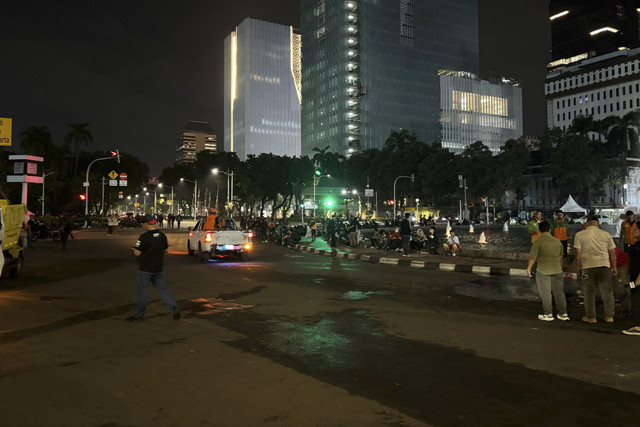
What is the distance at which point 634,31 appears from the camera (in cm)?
14588

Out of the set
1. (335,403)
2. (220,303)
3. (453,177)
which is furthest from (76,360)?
(453,177)

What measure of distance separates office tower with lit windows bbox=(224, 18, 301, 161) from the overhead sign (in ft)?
478

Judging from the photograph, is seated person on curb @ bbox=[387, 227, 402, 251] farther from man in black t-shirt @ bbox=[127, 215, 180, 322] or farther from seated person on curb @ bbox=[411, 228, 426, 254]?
man in black t-shirt @ bbox=[127, 215, 180, 322]

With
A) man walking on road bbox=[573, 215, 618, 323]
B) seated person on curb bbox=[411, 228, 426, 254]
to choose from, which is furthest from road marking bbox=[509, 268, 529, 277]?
man walking on road bbox=[573, 215, 618, 323]

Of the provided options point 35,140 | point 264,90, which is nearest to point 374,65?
point 264,90

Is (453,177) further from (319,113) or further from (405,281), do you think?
(319,113)

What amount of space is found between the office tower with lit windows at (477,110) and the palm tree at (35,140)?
9778 cm

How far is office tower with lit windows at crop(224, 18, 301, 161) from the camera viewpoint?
166625 mm

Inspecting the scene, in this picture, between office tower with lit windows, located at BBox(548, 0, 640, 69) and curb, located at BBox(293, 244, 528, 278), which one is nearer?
curb, located at BBox(293, 244, 528, 278)

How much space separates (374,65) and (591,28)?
72.0 m

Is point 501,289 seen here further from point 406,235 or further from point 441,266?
point 406,235

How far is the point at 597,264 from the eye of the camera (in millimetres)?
8031

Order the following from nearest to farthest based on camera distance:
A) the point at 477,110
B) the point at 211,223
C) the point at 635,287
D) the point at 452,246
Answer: the point at 635,287, the point at 211,223, the point at 452,246, the point at 477,110

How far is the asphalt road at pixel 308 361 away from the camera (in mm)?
4355
